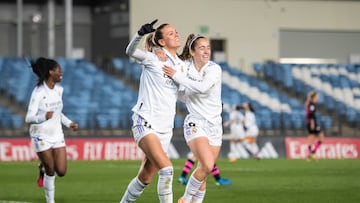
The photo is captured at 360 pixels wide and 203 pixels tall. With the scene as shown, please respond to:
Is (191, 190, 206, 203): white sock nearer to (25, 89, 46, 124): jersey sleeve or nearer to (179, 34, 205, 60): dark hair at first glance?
(179, 34, 205, 60): dark hair

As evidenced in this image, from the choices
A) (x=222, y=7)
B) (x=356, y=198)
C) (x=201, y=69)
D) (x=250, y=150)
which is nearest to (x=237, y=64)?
(x=222, y=7)

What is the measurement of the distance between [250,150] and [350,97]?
11.8 metres

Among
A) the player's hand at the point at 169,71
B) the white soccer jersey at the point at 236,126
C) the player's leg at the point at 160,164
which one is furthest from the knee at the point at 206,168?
the white soccer jersey at the point at 236,126

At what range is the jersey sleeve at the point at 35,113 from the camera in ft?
51.0

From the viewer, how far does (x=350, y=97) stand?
46.6 meters

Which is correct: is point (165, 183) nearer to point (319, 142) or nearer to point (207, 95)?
point (207, 95)

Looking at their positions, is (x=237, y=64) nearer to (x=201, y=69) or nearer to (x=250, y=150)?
(x=250, y=150)

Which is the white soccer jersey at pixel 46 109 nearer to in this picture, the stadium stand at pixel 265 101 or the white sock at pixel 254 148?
the white sock at pixel 254 148

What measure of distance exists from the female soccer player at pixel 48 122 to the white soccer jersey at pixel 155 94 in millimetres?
3051

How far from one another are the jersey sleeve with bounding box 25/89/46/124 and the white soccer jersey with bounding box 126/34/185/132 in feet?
9.63

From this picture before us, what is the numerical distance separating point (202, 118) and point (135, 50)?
1.85m

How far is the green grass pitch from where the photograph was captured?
712 inches

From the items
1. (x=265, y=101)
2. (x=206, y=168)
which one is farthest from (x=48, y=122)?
(x=265, y=101)

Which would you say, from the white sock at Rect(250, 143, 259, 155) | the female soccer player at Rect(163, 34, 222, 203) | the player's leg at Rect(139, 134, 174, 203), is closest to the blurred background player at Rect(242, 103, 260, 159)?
the white sock at Rect(250, 143, 259, 155)
